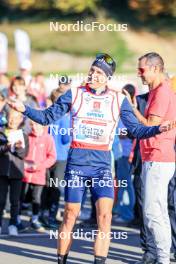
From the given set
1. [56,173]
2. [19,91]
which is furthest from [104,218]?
[19,91]

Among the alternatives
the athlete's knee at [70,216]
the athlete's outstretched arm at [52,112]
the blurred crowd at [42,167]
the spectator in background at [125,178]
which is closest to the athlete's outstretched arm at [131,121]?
the athlete's outstretched arm at [52,112]

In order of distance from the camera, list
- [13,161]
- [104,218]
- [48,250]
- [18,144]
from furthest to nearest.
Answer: [13,161] → [18,144] → [48,250] → [104,218]

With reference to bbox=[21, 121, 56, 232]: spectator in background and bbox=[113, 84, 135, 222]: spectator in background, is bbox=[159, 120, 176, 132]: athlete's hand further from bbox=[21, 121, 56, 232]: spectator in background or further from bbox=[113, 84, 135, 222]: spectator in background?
bbox=[113, 84, 135, 222]: spectator in background

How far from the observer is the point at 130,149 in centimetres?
1380

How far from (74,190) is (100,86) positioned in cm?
101

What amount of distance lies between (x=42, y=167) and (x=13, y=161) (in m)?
0.70

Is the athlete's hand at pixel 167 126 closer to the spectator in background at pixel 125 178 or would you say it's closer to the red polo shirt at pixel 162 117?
the red polo shirt at pixel 162 117

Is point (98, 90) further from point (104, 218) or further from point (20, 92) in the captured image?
point (20, 92)

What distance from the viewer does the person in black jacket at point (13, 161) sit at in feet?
38.9

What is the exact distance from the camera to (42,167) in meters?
12.6

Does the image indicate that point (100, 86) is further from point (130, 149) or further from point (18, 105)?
point (130, 149)

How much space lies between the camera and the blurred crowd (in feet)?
38.9

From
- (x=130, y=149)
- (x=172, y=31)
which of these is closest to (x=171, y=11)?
(x=172, y=31)

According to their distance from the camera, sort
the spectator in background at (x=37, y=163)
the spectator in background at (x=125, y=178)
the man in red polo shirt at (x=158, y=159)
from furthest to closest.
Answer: the spectator in background at (x=125, y=178), the spectator in background at (x=37, y=163), the man in red polo shirt at (x=158, y=159)
